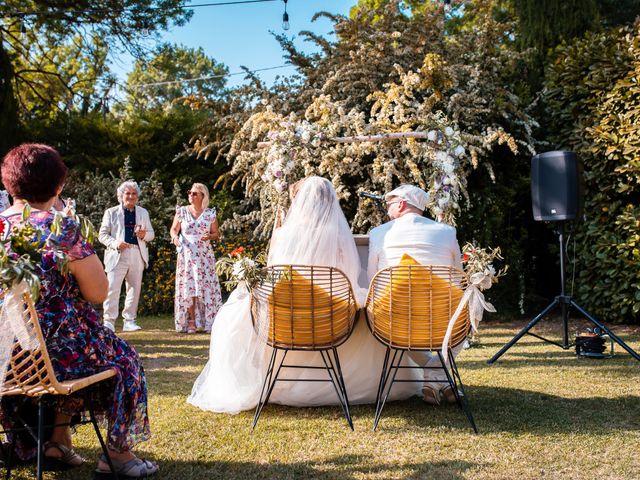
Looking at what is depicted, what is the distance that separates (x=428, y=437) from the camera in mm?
3730

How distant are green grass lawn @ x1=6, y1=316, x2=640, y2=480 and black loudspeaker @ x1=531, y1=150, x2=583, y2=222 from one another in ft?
5.77

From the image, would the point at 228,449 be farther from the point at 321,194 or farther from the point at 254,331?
the point at 321,194

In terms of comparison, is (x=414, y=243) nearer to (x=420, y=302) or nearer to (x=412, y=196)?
(x=412, y=196)

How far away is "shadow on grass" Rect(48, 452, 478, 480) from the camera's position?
313cm

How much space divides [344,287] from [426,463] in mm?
1254

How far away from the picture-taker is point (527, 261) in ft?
32.3

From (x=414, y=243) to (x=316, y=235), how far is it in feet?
2.17

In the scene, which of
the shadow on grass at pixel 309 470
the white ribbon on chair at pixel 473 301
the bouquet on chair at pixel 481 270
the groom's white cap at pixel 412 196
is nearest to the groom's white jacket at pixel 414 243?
the groom's white cap at pixel 412 196

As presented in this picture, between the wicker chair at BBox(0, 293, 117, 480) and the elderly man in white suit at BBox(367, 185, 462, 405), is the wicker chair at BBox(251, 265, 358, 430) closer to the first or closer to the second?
the elderly man in white suit at BBox(367, 185, 462, 405)

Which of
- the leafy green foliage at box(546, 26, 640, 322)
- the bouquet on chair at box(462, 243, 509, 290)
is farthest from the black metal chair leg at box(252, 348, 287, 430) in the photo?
the leafy green foliage at box(546, 26, 640, 322)

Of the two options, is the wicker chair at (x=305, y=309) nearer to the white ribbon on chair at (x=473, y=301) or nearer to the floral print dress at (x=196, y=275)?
the white ribbon on chair at (x=473, y=301)

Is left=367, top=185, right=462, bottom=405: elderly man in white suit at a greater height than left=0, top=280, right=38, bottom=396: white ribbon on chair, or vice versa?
left=367, top=185, right=462, bottom=405: elderly man in white suit

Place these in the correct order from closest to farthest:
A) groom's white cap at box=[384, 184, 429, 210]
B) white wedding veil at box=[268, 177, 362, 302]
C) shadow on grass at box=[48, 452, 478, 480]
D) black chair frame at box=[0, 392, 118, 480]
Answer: black chair frame at box=[0, 392, 118, 480], shadow on grass at box=[48, 452, 478, 480], white wedding veil at box=[268, 177, 362, 302], groom's white cap at box=[384, 184, 429, 210]

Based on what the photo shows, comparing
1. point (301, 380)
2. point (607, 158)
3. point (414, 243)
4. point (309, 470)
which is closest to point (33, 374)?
point (309, 470)
